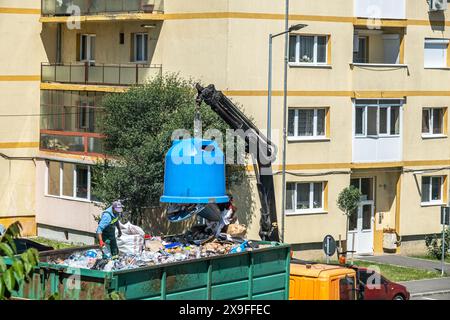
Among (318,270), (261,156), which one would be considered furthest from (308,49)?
(318,270)

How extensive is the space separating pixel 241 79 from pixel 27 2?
9.94 metres

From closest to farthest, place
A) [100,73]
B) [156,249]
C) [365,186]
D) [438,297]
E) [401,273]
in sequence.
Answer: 1. [156,249]
2. [438,297]
3. [401,273]
4. [100,73]
5. [365,186]

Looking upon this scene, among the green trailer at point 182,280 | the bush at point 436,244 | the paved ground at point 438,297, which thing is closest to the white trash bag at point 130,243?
the green trailer at point 182,280

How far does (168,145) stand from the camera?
109 ft

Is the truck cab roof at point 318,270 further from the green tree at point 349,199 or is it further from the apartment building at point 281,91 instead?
the green tree at point 349,199

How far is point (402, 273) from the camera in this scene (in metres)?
34.0

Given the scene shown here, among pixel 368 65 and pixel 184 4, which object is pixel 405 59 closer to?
pixel 368 65

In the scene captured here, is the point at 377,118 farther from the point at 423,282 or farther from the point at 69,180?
the point at 69,180

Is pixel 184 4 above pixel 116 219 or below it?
above

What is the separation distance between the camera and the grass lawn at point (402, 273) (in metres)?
33.0

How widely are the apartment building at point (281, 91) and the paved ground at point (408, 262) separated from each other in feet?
2.61

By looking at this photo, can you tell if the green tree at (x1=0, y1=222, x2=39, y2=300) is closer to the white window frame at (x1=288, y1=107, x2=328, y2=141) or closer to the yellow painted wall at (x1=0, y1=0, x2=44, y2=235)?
the white window frame at (x1=288, y1=107, x2=328, y2=141)

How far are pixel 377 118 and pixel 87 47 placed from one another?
11.2m

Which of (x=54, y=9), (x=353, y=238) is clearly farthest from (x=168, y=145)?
(x=54, y=9)
